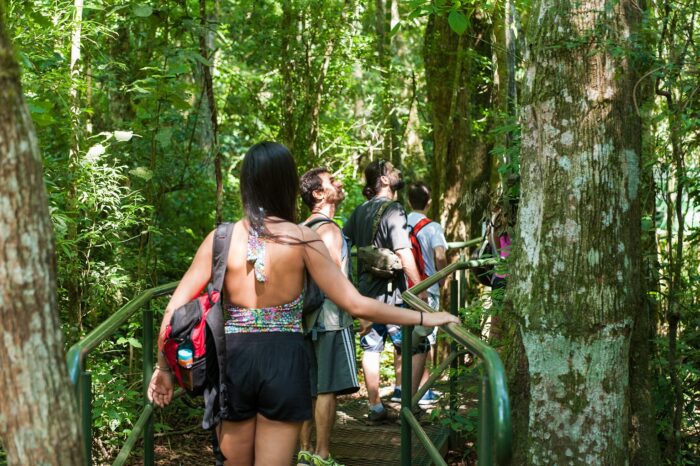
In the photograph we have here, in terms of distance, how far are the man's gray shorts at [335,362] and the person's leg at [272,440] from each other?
6.07 feet

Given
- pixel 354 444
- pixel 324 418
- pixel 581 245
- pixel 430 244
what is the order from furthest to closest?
pixel 430 244
pixel 354 444
pixel 324 418
pixel 581 245

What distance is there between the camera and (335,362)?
16.8 ft

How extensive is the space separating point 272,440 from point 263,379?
0.24 metres

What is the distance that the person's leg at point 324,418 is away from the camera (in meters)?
5.13

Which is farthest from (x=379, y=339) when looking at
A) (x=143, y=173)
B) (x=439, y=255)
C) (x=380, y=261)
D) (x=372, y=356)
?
(x=143, y=173)

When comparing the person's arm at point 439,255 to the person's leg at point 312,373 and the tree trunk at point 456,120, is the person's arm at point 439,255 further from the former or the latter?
the tree trunk at point 456,120

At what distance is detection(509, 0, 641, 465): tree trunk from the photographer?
13.0 feet

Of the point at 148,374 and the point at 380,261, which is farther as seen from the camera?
the point at 380,261

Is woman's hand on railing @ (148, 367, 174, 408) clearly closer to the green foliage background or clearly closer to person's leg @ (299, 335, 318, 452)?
person's leg @ (299, 335, 318, 452)

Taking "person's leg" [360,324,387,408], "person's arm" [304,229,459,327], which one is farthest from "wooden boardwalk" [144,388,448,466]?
"person's arm" [304,229,459,327]

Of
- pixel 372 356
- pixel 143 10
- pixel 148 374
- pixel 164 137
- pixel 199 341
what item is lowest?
pixel 372 356

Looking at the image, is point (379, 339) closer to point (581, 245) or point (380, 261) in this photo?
point (380, 261)

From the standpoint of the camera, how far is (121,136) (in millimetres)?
5922

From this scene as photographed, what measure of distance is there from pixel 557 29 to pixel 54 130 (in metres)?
5.51
